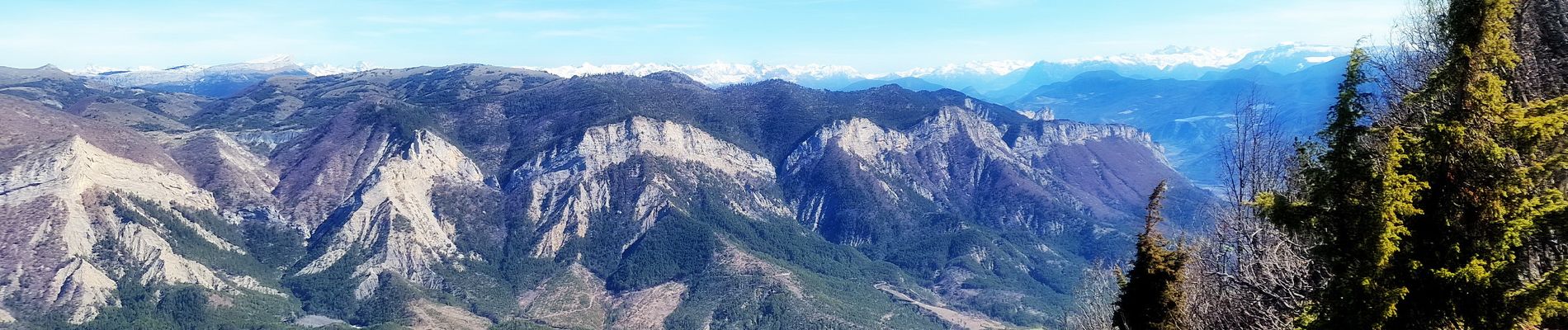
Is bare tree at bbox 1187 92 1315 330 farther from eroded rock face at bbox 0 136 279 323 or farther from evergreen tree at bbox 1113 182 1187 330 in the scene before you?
eroded rock face at bbox 0 136 279 323

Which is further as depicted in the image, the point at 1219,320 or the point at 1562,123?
the point at 1219,320

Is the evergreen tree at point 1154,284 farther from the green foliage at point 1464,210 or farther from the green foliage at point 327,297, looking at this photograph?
the green foliage at point 327,297

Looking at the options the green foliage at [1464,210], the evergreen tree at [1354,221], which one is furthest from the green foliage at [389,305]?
the green foliage at [1464,210]

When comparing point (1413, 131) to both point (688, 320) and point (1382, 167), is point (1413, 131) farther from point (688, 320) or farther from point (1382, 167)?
point (688, 320)

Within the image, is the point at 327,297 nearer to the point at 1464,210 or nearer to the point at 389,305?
the point at 389,305

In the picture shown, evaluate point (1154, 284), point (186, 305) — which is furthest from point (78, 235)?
point (1154, 284)

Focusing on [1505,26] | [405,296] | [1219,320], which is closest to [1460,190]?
[1505,26]

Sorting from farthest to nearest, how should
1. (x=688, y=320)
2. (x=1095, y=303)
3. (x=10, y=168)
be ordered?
(x=688, y=320)
(x=10, y=168)
(x=1095, y=303)
